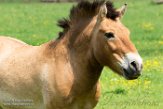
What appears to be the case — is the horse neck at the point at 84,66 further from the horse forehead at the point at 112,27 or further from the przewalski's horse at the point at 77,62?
the horse forehead at the point at 112,27

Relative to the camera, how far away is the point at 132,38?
69.0 ft

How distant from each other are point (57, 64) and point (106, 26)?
0.81 meters

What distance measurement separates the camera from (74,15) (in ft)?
26.2

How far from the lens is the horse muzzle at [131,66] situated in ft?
23.4

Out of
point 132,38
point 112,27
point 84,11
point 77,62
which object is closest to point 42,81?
point 77,62

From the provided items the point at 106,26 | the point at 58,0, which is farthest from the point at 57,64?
the point at 58,0

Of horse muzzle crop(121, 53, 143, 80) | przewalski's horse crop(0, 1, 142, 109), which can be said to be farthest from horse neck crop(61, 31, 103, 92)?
horse muzzle crop(121, 53, 143, 80)

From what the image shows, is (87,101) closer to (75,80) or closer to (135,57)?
(75,80)

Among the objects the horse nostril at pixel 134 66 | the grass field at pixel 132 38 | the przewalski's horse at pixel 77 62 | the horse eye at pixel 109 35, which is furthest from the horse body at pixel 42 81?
the grass field at pixel 132 38

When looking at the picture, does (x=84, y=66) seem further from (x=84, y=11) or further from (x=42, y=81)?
(x=84, y=11)

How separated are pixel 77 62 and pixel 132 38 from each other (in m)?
13.3

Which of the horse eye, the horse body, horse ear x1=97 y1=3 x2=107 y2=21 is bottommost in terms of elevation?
the horse body

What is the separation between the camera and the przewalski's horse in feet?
24.3

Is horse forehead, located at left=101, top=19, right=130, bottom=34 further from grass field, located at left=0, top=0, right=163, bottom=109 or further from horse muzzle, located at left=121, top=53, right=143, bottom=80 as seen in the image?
grass field, located at left=0, top=0, right=163, bottom=109
